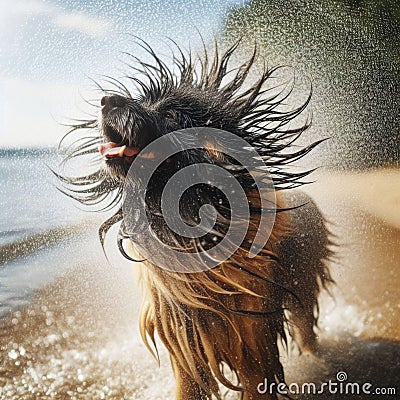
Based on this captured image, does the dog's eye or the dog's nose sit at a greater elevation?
the dog's nose

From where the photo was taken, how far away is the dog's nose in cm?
Result: 97

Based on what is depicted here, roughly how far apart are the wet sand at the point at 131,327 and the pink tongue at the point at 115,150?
163 mm

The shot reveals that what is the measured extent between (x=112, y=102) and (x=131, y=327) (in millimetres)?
432

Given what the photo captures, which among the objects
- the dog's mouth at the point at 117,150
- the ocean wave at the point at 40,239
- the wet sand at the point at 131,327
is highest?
the dog's mouth at the point at 117,150

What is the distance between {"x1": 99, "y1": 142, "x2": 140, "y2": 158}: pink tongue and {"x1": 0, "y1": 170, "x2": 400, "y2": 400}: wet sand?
0.16 metres

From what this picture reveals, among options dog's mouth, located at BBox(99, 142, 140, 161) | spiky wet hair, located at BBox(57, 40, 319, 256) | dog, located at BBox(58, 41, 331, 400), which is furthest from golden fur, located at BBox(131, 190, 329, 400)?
dog's mouth, located at BBox(99, 142, 140, 161)

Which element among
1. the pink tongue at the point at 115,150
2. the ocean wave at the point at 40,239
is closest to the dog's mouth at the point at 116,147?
the pink tongue at the point at 115,150

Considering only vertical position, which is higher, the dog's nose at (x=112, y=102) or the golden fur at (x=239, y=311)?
the dog's nose at (x=112, y=102)

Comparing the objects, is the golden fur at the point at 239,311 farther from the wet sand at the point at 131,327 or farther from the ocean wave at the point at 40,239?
the ocean wave at the point at 40,239

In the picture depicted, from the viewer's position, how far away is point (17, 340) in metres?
1.02

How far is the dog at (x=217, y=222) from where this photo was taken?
96 centimetres

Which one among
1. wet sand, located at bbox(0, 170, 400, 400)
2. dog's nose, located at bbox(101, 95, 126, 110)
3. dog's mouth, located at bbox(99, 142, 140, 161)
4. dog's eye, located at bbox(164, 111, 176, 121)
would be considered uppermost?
dog's nose, located at bbox(101, 95, 126, 110)

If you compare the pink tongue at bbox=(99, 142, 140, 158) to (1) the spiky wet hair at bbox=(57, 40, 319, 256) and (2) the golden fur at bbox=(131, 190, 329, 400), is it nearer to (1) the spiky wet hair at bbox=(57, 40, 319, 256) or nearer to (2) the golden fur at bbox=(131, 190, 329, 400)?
(1) the spiky wet hair at bbox=(57, 40, 319, 256)

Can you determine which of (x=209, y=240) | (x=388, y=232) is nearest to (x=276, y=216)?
(x=209, y=240)
